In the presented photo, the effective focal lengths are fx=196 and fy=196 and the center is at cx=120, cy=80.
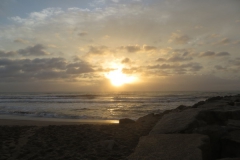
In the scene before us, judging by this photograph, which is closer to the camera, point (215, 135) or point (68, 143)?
point (215, 135)

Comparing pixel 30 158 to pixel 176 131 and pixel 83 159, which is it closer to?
pixel 83 159

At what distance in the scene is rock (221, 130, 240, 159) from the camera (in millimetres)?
3760

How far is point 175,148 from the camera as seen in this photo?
3.75 meters

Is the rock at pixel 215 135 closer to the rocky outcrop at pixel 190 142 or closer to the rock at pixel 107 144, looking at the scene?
the rocky outcrop at pixel 190 142

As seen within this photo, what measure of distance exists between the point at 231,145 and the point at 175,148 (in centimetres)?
114

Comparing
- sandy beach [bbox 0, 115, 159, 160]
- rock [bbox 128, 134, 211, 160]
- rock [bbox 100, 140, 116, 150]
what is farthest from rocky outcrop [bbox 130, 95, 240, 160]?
rock [bbox 100, 140, 116, 150]

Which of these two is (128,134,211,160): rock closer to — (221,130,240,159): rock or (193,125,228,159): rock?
(193,125,228,159): rock

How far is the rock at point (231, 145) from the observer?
3.76 metres

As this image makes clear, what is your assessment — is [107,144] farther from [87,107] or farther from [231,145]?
[87,107]

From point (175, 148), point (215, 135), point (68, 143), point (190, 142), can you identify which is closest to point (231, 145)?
point (215, 135)

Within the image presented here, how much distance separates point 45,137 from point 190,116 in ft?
16.7

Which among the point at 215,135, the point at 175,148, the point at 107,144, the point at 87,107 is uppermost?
the point at 215,135

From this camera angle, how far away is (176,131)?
185 inches

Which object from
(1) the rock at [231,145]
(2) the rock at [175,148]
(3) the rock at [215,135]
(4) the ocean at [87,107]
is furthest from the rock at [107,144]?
(4) the ocean at [87,107]
